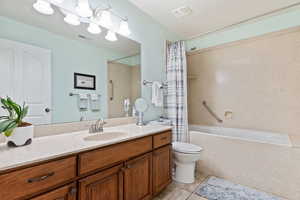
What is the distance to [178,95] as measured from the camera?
2.41 m

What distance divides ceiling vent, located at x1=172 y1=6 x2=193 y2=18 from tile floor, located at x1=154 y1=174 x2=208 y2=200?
2.43m

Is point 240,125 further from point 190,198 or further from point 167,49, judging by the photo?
point 167,49

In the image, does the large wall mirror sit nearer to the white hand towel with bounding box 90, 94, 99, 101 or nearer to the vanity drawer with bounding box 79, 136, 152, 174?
the white hand towel with bounding box 90, 94, 99, 101

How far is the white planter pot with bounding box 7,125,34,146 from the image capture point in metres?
0.90

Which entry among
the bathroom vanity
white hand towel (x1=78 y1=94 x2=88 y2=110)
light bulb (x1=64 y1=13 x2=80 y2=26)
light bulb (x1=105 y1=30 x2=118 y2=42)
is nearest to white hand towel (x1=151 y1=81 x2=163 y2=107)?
the bathroom vanity

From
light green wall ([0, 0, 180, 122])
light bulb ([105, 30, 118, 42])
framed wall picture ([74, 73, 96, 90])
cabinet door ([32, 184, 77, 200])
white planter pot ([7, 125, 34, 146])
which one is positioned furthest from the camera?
light bulb ([105, 30, 118, 42])

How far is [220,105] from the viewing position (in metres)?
2.85

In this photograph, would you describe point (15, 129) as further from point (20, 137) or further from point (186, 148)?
point (186, 148)

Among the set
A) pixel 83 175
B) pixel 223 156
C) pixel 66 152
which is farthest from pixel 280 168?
pixel 66 152

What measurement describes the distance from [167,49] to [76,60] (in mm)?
1647

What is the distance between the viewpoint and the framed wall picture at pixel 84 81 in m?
1.45

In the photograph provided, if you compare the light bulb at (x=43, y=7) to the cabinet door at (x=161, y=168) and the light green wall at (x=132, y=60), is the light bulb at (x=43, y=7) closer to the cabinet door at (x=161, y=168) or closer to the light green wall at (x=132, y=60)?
the light green wall at (x=132, y=60)

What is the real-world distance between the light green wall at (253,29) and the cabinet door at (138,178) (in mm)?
2579

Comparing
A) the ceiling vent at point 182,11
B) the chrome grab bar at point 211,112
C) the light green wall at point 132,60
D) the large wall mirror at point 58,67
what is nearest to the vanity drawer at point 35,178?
the large wall mirror at point 58,67
